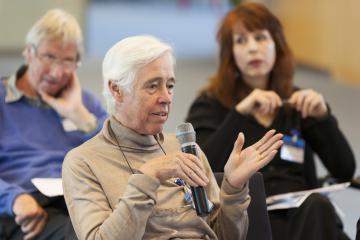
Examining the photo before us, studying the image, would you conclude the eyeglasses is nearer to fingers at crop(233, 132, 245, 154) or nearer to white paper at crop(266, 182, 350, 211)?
white paper at crop(266, 182, 350, 211)

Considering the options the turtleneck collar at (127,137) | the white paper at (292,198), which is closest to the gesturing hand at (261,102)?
the white paper at (292,198)

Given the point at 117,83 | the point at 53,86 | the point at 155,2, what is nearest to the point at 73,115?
the point at 53,86

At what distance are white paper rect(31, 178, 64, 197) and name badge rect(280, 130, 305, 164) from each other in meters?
1.06

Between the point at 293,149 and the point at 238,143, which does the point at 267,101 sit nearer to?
the point at 293,149

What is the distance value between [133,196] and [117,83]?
0.43 metres

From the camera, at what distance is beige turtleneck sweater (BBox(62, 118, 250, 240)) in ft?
6.43

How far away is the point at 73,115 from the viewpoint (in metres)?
3.13

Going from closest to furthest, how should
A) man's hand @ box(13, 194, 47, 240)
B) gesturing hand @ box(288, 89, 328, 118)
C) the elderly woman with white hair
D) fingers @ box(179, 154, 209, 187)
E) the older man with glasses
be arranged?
fingers @ box(179, 154, 209, 187)
the elderly woman with white hair
man's hand @ box(13, 194, 47, 240)
the older man with glasses
gesturing hand @ box(288, 89, 328, 118)

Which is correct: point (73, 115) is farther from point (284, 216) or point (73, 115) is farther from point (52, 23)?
point (284, 216)

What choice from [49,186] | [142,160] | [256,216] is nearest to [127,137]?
[142,160]

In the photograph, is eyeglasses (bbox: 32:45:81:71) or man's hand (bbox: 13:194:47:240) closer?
man's hand (bbox: 13:194:47:240)

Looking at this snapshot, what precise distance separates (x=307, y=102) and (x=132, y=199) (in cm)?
140

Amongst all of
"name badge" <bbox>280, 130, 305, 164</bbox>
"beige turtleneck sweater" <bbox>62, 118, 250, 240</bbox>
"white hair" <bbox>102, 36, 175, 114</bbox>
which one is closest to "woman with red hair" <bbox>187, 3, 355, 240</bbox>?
"name badge" <bbox>280, 130, 305, 164</bbox>

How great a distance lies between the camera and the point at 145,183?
6.41 ft
